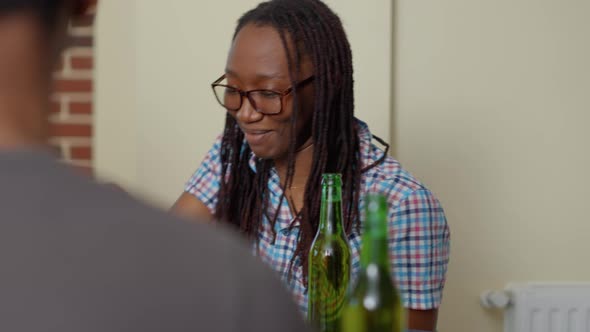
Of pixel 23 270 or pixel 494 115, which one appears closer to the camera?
pixel 23 270

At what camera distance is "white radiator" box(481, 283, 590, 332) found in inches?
95.4

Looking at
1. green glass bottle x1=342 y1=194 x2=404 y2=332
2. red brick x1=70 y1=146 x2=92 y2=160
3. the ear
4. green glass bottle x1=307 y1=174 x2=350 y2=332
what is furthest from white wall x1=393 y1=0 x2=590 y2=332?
the ear

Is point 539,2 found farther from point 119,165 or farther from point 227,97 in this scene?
point 119,165

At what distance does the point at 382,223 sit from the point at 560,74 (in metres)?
1.60

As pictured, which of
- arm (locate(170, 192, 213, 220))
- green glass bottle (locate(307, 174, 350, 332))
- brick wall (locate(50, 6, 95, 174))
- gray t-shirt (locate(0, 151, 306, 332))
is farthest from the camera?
brick wall (locate(50, 6, 95, 174))

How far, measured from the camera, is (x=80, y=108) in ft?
8.09

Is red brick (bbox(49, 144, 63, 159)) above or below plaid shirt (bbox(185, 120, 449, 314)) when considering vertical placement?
above

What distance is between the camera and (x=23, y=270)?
0.45m

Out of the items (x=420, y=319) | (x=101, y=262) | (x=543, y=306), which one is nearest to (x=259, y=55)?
(x=420, y=319)

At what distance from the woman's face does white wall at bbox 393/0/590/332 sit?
62 cm

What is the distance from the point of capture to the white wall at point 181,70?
2.35m

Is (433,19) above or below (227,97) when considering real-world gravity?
above

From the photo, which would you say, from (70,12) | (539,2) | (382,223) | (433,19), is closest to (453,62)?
(433,19)

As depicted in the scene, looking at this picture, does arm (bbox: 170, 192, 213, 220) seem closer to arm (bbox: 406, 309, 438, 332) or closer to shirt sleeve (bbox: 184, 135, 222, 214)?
shirt sleeve (bbox: 184, 135, 222, 214)
